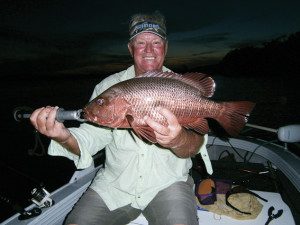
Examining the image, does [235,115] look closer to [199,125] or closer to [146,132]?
[199,125]

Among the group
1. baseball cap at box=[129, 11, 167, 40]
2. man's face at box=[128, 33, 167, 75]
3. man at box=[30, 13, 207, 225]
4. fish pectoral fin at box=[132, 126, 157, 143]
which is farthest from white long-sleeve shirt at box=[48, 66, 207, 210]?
baseball cap at box=[129, 11, 167, 40]

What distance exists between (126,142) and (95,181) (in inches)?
26.2

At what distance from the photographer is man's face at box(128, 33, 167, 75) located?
11.8ft

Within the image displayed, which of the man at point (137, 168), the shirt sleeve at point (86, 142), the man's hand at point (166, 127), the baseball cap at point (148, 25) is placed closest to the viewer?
the man's hand at point (166, 127)

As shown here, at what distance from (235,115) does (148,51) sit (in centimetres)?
146

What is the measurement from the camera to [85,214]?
3020 mm

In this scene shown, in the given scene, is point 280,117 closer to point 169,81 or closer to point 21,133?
point 21,133

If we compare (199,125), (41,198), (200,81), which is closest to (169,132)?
(199,125)

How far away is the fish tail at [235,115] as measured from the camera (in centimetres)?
282

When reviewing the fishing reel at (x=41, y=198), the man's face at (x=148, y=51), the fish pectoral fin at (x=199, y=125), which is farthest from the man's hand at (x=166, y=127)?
the fishing reel at (x=41, y=198)

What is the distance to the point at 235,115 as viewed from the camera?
283 centimetres

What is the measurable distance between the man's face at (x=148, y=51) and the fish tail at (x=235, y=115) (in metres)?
1.23

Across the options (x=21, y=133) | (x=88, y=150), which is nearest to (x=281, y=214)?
(x=88, y=150)

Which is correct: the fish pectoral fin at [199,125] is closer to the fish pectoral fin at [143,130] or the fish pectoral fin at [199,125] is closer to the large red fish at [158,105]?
Result: the large red fish at [158,105]
